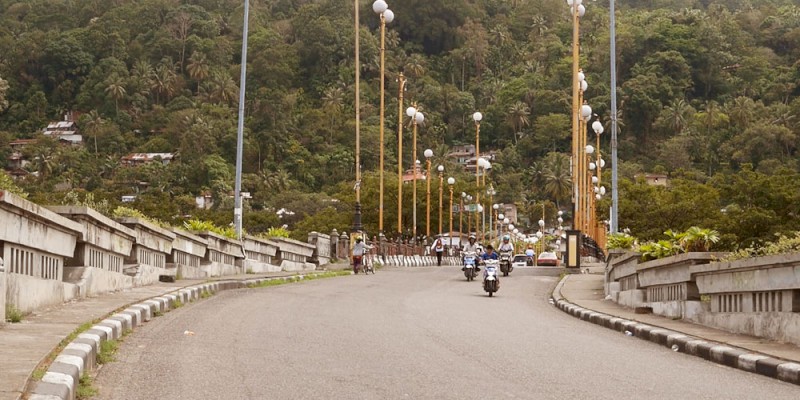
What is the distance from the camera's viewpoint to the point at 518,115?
14600 centimetres

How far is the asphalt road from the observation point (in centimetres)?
911

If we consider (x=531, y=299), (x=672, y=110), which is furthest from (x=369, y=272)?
(x=672, y=110)

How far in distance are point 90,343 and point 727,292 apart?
7805 mm

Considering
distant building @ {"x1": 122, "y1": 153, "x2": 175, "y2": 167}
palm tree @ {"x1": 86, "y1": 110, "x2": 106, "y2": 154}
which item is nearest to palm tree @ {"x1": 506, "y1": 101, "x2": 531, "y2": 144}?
distant building @ {"x1": 122, "y1": 153, "x2": 175, "y2": 167}

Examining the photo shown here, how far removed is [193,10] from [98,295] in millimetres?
144075

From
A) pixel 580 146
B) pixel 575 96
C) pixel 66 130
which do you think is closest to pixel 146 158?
pixel 66 130

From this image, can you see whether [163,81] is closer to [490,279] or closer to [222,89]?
[222,89]

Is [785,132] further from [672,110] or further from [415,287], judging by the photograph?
[415,287]

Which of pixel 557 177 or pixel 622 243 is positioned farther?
pixel 557 177

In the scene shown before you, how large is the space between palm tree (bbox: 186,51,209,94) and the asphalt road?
12942 cm

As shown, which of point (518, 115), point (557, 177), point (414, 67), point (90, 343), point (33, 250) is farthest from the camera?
point (414, 67)

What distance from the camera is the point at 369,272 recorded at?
129ft

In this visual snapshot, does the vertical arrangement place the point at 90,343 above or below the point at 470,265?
below

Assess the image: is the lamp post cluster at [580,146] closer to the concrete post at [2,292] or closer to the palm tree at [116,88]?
the concrete post at [2,292]
